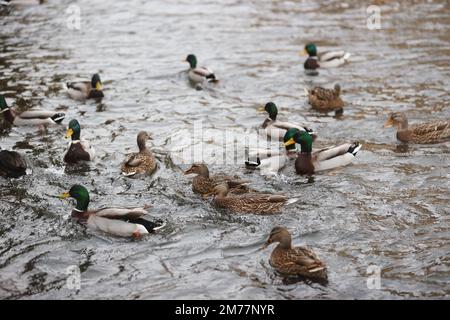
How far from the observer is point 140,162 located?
12422 millimetres

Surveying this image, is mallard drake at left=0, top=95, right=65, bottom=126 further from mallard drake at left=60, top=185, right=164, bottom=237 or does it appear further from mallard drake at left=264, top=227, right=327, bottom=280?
mallard drake at left=264, top=227, right=327, bottom=280

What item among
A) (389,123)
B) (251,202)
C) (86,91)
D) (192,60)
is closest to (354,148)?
(389,123)

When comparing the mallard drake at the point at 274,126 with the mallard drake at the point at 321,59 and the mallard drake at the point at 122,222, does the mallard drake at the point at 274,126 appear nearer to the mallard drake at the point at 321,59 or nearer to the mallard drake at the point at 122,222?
the mallard drake at the point at 321,59

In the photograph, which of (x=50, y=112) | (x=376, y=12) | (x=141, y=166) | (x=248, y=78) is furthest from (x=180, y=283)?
(x=376, y=12)

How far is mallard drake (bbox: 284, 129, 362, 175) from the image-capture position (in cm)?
1270

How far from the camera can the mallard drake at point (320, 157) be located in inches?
500

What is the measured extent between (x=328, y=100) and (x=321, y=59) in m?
3.11

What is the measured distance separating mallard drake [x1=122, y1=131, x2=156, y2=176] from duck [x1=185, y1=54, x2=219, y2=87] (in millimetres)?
4729

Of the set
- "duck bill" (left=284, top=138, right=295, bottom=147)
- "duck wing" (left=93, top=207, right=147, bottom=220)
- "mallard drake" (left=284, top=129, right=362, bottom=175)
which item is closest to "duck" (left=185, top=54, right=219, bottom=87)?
"duck bill" (left=284, top=138, right=295, bottom=147)

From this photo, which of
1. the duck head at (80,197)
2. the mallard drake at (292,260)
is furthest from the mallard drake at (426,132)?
the duck head at (80,197)

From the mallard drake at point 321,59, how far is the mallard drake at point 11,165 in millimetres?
8419

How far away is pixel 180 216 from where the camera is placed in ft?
35.8
